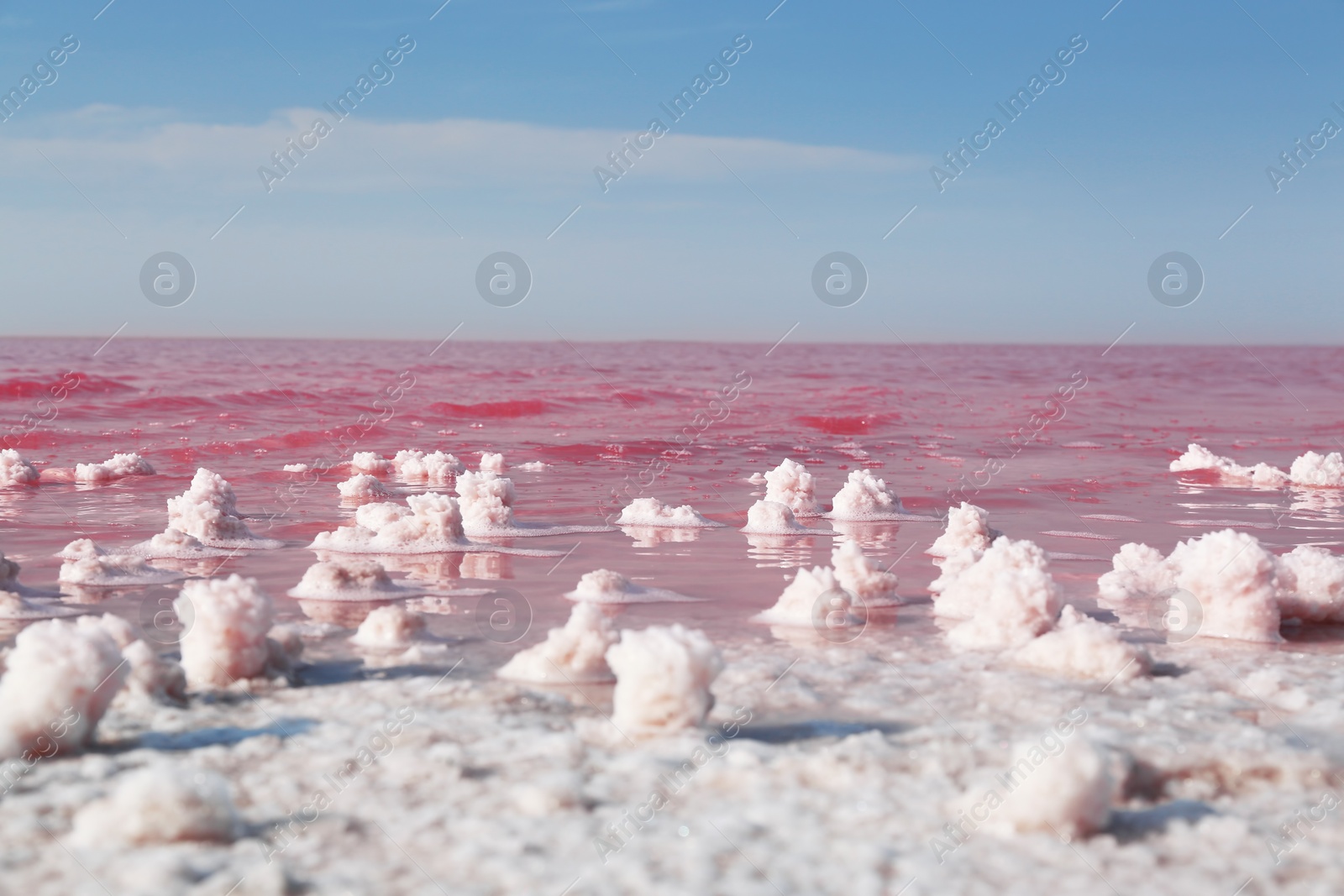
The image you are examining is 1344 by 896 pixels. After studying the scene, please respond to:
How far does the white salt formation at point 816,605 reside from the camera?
3283 millimetres

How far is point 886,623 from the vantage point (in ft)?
11.0

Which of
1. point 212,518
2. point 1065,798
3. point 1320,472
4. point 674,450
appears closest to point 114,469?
point 212,518

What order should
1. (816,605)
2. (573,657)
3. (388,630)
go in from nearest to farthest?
(573,657), (388,630), (816,605)

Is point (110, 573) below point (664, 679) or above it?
above

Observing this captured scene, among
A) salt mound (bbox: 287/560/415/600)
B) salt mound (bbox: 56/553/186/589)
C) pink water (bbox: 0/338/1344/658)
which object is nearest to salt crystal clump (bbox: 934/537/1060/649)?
pink water (bbox: 0/338/1344/658)

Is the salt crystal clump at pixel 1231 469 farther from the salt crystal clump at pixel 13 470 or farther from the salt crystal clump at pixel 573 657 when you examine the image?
the salt crystal clump at pixel 13 470

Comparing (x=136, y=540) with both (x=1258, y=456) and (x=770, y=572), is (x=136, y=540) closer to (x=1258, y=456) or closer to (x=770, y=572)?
(x=770, y=572)

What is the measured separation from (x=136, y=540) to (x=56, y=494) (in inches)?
74.4

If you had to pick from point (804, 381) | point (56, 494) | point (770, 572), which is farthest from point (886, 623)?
point (804, 381)

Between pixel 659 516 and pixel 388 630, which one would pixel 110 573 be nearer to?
pixel 388 630

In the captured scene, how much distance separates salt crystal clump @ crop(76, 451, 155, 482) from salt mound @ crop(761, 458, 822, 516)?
160 inches

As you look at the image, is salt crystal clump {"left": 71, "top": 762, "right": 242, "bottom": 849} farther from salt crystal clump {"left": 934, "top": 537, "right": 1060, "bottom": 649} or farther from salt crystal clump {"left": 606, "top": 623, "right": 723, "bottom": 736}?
salt crystal clump {"left": 934, "top": 537, "right": 1060, "bottom": 649}

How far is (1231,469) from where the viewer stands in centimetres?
775

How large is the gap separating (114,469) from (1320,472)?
25.3 ft
